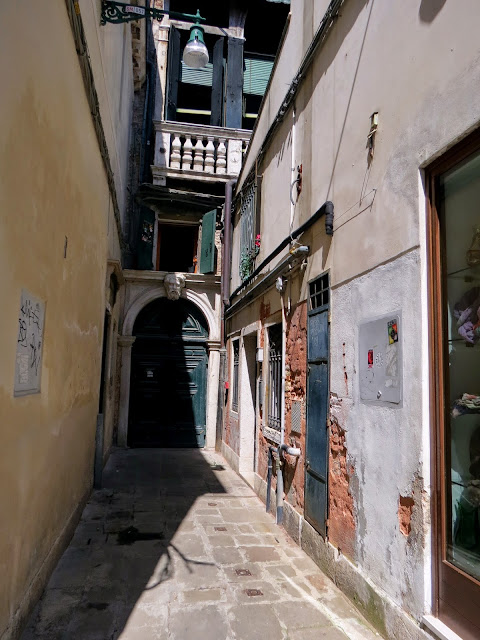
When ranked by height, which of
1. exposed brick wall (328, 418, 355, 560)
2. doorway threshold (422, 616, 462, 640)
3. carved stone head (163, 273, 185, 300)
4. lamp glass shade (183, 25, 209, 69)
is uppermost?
lamp glass shade (183, 25, 209, 69)

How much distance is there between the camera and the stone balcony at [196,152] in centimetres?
1019

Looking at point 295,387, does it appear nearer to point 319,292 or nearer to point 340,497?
point 319,292

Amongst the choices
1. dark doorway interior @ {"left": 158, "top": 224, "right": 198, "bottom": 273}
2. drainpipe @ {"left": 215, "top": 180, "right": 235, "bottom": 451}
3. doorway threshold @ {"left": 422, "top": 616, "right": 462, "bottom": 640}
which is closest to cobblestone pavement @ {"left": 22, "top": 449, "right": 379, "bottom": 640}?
doorway threshold @ {"left": 422, "top": 616, "right": 462, "bottom": 640}

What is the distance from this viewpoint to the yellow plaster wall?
7.57 feet

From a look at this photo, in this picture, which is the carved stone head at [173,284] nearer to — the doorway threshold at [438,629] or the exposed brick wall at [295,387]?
the exposed brick wall at [295,387]

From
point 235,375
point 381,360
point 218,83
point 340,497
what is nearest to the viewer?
point 381,360

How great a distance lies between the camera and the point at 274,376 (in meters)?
6.00

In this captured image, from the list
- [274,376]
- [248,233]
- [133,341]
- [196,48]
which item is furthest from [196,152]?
[274,376]

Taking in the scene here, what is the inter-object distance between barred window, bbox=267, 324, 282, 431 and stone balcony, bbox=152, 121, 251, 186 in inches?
215

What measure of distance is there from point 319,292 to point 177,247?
7.85 meters

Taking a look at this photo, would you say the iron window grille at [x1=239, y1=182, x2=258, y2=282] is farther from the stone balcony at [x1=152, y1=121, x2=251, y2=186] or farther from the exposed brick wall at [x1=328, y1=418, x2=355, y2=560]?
the exposed brick wall at [x1=328, y1=418, x2=355, y2=560]

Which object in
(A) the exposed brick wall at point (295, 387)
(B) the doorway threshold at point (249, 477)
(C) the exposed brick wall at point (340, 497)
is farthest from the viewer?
(B) the doorway threshold at point (249, 477)

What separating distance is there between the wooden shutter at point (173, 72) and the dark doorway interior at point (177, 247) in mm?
2589

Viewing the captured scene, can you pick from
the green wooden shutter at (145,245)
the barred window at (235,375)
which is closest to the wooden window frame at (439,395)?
the barred window at (235,375)
